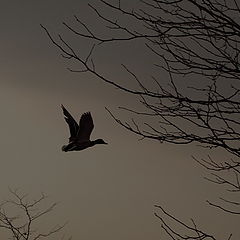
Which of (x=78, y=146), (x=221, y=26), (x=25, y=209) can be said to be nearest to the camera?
(x=221, y=26)

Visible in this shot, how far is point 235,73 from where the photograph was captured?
1284mm

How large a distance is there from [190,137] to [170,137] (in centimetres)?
5

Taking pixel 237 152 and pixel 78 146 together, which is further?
pixel 78 146

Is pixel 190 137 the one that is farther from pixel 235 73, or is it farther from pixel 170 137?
pixel 235 73

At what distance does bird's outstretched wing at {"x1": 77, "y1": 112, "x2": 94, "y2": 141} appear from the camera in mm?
2120

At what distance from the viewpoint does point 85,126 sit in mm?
2129

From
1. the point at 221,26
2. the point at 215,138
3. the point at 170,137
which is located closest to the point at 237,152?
the point at 215,138

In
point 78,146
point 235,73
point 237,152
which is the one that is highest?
point 78,146

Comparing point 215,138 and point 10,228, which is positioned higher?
point 10,228

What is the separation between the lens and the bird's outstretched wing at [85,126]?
2.12 metres

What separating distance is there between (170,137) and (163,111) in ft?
0.26

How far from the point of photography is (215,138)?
1273mm

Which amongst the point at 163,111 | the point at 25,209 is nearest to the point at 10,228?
the point at 25,209

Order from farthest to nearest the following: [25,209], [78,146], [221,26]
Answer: [25,209], [78,146], [221,26]
